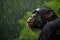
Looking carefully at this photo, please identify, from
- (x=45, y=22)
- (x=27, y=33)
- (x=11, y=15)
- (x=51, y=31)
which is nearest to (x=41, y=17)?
(x=45, y=22)

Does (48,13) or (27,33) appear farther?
(27,33)

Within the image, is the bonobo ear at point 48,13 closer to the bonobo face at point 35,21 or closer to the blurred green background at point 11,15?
the bonobo face at point 35,21

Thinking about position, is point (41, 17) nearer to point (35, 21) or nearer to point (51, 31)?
point (35, 21)

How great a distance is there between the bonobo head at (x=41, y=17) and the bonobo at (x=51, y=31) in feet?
0.60

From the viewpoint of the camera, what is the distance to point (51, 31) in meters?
3.26

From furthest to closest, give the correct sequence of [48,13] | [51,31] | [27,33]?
[27,33]
[48,13]
[51,31]

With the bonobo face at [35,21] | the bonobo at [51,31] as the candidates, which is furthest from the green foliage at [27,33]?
the bonobo at [51,31]

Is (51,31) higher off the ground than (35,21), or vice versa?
(35,21)

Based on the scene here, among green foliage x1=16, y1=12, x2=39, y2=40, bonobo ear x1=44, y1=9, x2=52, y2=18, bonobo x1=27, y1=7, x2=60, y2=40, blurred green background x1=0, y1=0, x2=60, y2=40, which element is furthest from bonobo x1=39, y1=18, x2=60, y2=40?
blurred green background x1=0, y1=0, x2=60, y2=40

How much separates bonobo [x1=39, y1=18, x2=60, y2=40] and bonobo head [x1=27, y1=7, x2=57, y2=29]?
0.18 m

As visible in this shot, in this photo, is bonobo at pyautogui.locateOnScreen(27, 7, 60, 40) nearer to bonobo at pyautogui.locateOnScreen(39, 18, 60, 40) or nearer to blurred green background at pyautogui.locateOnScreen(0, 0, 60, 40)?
bonobo at pyautogui.locateOnScreen(39, 18, 60, 40)

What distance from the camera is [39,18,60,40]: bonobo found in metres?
3.25

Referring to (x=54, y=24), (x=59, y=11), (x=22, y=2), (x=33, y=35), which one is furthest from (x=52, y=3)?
(x=22, y=2)

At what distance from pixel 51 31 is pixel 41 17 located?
37cm
